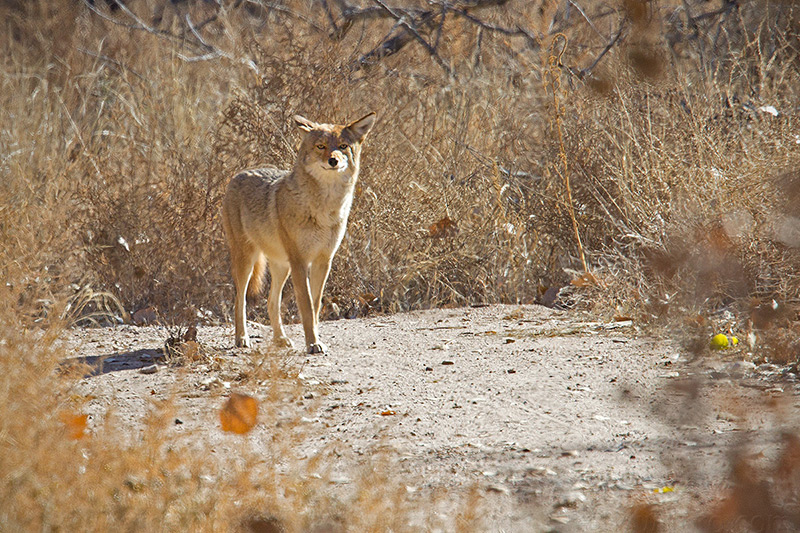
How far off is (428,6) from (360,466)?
355 inches

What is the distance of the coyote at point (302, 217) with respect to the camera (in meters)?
6.93

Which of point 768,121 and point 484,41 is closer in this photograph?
point 768,121

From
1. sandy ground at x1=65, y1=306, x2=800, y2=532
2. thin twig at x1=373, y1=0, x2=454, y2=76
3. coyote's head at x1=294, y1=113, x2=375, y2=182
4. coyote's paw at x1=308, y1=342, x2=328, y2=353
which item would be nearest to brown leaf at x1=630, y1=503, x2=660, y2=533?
sandy ground at x1=65, y1=306, x2=800, y2=532

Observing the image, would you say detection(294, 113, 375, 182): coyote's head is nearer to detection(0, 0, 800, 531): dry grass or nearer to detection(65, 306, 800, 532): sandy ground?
detection(65, 306, 800, 532): sandy ground

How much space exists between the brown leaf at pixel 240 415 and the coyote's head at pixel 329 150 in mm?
2917

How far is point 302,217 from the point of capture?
6.93m

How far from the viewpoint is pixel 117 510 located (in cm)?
289

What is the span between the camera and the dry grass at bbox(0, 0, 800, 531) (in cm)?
670

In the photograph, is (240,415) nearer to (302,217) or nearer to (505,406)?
(505,406)

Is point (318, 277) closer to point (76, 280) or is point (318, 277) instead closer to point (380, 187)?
point (380, 187)

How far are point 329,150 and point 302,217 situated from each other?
0.54 meters

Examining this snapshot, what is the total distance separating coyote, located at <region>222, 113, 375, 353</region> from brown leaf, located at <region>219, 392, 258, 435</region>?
95.8 inches

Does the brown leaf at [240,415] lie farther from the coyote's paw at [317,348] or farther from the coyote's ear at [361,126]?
the coyote's ear at [361,126]

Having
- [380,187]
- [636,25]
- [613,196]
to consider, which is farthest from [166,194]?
[636,25]
